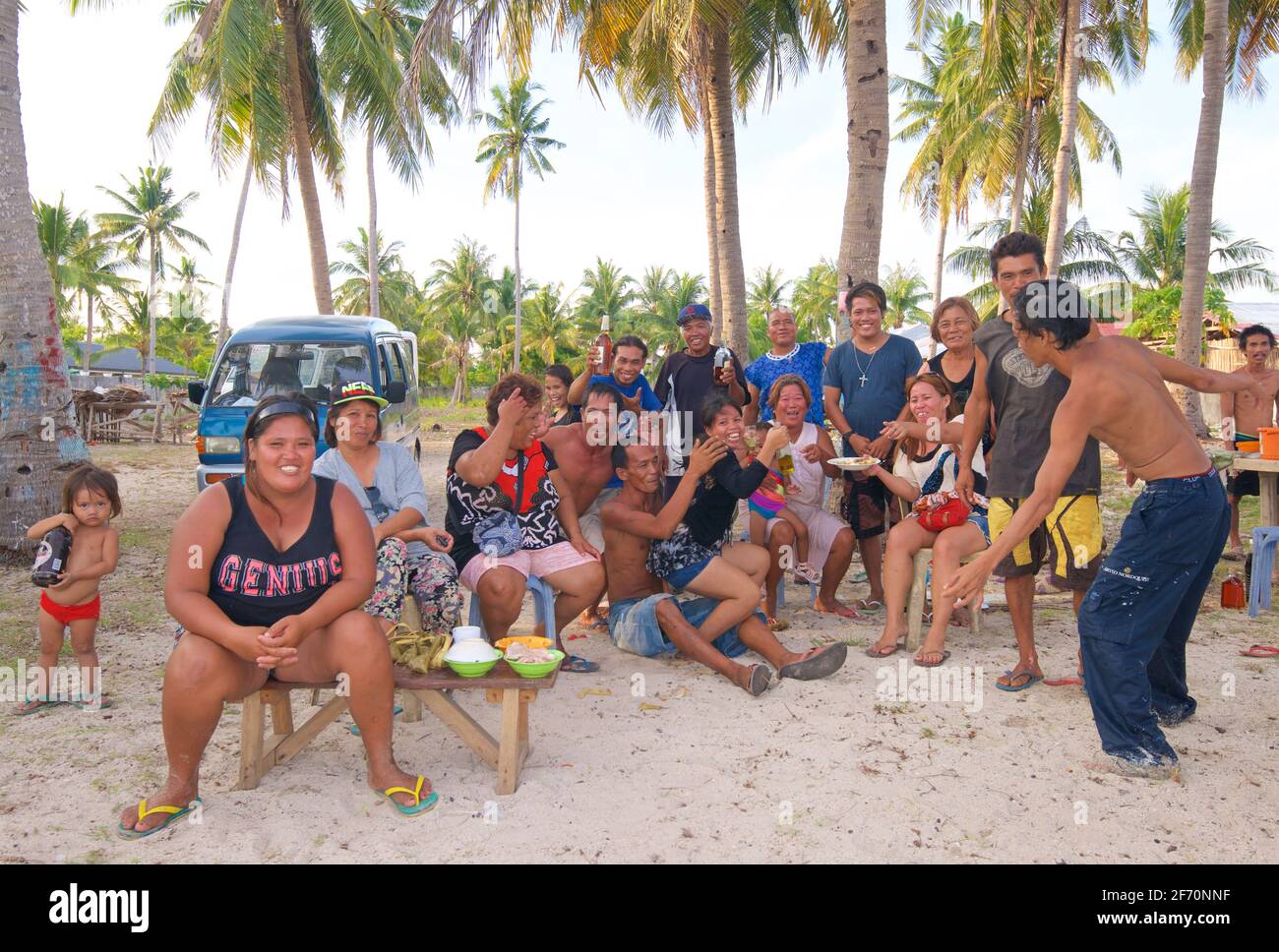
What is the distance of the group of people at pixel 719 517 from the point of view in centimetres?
316

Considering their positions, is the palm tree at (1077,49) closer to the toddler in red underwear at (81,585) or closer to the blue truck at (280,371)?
the blue truck at (280,371)

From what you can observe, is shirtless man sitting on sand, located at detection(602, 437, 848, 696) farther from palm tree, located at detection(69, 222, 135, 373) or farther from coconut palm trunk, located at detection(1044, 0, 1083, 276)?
palm tree, located at detection(69, 222, 135, 373)

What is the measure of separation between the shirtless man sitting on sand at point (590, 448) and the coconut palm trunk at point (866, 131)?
360cm

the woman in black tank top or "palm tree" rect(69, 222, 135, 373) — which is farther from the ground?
"palm tree" rect(69, 222, 135, 373)

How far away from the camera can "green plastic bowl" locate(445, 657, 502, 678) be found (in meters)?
3.30

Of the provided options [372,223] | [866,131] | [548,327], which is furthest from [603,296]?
[866,131]

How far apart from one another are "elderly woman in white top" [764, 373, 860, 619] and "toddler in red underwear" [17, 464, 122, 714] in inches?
153

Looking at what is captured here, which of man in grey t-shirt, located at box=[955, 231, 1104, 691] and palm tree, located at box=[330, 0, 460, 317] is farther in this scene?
palm tree, located at box=[330, 0, 460, 317]

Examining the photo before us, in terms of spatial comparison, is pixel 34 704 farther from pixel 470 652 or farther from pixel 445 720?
pixel 470 652

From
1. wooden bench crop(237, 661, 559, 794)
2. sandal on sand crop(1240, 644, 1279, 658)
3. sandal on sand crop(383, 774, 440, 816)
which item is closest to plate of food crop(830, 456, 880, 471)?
sandal on sand crop(1240, 644, 1279, 658)

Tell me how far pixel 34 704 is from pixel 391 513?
1.92m

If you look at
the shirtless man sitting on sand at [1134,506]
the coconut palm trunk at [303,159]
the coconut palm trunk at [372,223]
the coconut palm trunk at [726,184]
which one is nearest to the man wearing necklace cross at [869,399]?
the shirtless man sitting on sand at [1134,506]

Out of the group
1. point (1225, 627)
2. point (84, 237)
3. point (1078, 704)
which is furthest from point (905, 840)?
point (84, 237)

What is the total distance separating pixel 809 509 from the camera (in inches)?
235
